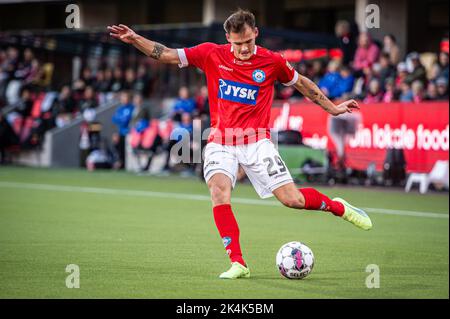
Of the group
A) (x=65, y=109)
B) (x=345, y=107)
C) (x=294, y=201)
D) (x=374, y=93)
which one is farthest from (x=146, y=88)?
(x=294, y=201)

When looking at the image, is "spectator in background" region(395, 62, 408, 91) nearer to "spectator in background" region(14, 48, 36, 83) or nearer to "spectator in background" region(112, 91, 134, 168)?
"spectator in background" region(112, 91, 134, 168)

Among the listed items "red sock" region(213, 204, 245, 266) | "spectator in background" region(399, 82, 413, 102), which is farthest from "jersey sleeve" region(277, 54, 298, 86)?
"spectator in background" region(399, 82, 413, 102)

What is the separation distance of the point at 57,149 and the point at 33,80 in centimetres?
527

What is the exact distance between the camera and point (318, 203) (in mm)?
9266

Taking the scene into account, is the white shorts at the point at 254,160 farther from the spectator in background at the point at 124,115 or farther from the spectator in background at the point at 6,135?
the spectator in background at the point at 6,135

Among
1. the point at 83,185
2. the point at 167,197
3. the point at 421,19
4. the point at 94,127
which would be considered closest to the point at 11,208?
the point at 167,197

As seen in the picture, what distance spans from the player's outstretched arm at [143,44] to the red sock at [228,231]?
149 centimetres

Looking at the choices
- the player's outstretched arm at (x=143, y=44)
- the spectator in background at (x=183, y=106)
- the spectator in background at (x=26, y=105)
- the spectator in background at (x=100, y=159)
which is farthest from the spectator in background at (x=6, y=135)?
the player's outstretched arm at (x=143, y=44)

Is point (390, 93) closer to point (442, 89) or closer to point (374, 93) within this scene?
point (374, 93)

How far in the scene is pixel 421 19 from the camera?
30.0 m

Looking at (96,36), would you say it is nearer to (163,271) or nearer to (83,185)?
(83,185)

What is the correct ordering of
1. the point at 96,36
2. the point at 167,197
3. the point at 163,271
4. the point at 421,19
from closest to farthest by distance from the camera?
the point at 163,271 → the point at 167,197 → the point at 421,19 → the point at 96,36

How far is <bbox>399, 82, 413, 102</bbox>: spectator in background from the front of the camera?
21.1m

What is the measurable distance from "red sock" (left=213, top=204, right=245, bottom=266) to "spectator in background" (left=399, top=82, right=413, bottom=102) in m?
12.9
